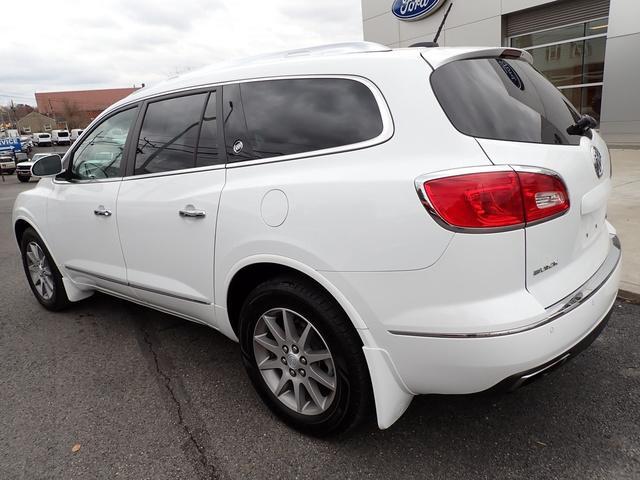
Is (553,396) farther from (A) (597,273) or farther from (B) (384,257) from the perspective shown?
(B) (384,257)

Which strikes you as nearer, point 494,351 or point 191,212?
point 494,351

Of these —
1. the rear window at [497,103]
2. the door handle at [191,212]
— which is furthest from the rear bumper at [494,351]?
the door handle at [191,212]

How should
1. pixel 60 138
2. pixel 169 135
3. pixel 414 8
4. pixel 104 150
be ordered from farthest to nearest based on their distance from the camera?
pixel 60 138
pixel 414 8
pixel 104 150
pixel 169 135

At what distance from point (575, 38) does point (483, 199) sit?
13.9 meters

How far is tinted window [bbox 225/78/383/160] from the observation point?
211 cm

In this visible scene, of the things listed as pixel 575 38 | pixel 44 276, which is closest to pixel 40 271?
pixel 44 276

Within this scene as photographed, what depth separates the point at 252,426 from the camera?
259 centimetres

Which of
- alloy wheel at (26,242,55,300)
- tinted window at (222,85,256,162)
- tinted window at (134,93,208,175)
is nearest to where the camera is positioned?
tinted window at (222,85,256,162)

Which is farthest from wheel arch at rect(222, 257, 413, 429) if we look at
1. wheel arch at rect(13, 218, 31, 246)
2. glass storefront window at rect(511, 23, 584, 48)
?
glass storefront window at rect(511, 23, 584, 48)

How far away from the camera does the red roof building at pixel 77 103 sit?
3602 inches

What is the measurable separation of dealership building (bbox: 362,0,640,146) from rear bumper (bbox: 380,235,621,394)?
1059cm

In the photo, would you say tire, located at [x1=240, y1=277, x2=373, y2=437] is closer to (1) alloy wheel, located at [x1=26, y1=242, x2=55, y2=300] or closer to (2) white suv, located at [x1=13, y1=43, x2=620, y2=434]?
(2) white suv, located at [x1=13, y1=43, x2=620, y2=434]

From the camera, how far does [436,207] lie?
1802 millimetres

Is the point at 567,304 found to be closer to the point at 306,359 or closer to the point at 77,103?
the point at 306,359
